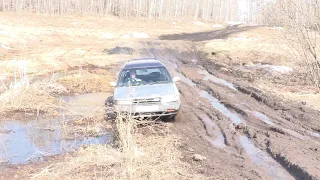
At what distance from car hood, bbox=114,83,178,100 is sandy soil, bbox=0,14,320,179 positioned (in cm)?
90

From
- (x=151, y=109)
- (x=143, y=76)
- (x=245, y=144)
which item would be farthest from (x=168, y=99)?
(x=245, y=144)

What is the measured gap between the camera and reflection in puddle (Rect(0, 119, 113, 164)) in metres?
8.97

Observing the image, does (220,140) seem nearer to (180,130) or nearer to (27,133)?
(180,130)

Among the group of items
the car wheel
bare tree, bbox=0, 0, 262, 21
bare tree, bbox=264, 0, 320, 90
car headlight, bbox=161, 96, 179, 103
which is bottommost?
bare tree, bbox=0, 0, 262, 21

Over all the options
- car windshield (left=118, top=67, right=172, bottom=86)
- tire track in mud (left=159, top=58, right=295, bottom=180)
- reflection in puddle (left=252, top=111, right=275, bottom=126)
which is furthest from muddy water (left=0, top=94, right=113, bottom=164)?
reflection in puddle (left=252, top=111, right=275, bottom=126)

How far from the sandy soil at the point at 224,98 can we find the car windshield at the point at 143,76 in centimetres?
122

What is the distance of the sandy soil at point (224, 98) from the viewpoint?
313 inches

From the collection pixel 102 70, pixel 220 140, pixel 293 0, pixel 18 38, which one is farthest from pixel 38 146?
pixel 18 38

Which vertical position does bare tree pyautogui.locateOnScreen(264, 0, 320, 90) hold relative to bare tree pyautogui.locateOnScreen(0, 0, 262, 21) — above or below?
above

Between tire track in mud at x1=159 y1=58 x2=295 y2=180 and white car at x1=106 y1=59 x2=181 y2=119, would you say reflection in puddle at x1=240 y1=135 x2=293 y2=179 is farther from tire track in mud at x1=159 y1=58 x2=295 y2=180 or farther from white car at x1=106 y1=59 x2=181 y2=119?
white car at x1=106 y1=59 x2=181 y2=119

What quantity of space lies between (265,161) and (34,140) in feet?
18.3

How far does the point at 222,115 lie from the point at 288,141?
300cm

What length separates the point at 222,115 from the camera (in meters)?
12.2

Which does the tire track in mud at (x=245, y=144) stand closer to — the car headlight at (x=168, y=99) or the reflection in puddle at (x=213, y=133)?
the reflection in puddle at (x=213, y=133)
